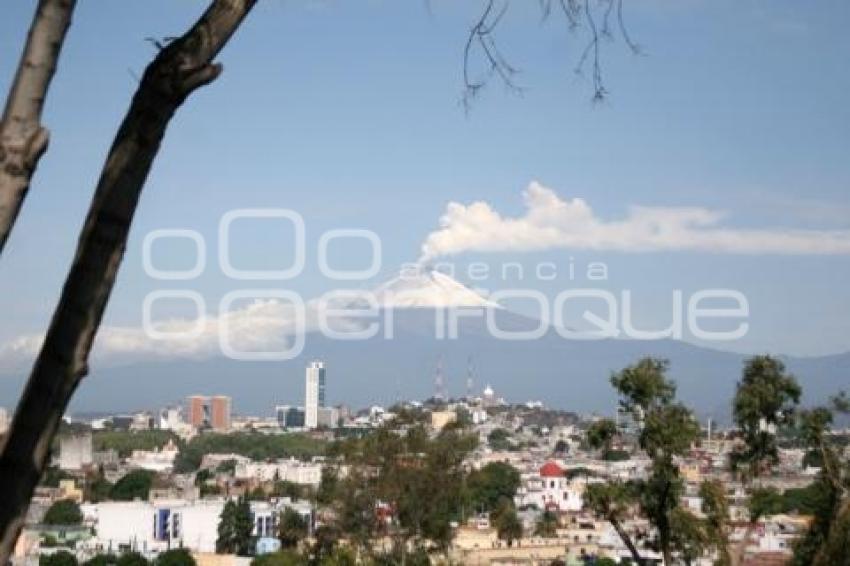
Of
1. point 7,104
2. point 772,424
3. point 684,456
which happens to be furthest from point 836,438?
point 7,104

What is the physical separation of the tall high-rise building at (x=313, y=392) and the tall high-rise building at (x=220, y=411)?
28.3ft

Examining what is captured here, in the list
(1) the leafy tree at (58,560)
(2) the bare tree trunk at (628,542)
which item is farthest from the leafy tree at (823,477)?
(1) the leafy tree at (58,560)

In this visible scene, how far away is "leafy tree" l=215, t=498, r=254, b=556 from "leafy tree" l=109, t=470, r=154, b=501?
16.9 meters

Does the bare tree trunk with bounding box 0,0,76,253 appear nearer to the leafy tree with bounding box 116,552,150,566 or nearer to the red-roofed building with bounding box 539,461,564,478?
the leafy tree with bounding box 116,552,150,566

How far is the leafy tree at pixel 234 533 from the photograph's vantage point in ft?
116

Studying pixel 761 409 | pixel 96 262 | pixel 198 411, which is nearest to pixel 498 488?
pixel 761 409

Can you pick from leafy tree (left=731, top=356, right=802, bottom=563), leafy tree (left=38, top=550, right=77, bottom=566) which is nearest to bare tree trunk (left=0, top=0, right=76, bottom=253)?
leafy tree (left=731, top=356, right=802, bottom=563)

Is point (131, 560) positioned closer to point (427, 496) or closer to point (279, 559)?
point (279, 559)

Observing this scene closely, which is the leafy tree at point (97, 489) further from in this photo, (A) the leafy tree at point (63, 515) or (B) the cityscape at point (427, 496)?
(A) the leafy tree at point (63, 515)

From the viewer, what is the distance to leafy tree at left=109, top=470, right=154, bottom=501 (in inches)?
2052

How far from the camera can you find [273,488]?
178 ft

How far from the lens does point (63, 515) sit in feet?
143

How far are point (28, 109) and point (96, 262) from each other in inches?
8.3

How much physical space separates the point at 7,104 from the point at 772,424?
7.19 m
